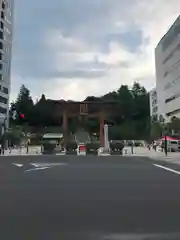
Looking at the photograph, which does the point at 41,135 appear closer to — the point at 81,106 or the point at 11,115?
the point at 81,106

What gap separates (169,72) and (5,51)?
4125 centimetres

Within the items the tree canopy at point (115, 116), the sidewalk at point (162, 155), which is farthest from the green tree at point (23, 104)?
the sidewalk at point (162, 155)

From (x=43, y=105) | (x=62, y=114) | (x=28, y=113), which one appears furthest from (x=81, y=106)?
(x=28, y=113)

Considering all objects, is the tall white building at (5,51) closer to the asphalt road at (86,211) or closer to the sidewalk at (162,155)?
the sidewalk at (162,155)

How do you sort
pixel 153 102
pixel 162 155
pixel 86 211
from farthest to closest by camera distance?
1. pixel 153 102
2. pixel 162 155
3. pixel 86 211

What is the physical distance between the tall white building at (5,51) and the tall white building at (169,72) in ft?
128

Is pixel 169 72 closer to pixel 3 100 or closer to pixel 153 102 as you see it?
pixel 153 102

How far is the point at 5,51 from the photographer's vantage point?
10844 cm

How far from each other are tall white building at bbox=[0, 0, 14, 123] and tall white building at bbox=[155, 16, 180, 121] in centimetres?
3912

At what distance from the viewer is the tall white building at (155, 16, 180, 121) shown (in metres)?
94.7

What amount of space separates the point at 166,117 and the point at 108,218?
10143 centimetres

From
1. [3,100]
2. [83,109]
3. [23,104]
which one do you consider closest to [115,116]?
[83,109]

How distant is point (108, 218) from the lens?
8188 millimetres

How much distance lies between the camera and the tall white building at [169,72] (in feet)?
311
